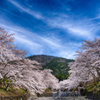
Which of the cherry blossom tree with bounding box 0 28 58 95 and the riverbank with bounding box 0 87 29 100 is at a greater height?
the cherry blossom tree with bounding box 0 28 58 95

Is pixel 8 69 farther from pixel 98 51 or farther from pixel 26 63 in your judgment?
pixel 98 51

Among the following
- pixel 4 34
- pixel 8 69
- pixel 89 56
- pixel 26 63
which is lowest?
pixel 8 69

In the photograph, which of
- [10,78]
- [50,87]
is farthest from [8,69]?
[50,87]

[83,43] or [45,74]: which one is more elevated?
[83,43]

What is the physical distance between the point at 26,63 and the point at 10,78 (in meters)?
2.80

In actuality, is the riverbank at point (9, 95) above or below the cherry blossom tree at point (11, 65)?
below

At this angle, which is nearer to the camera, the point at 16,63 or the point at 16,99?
the point at 16,99

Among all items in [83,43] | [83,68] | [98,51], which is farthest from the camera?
[83,43]

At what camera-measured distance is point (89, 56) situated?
15828mm

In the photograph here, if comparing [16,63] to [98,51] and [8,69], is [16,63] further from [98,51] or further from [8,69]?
[98,51]

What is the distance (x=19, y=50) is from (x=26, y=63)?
196 centimetres

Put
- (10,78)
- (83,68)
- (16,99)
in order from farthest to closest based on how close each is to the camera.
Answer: (83,68) → (10,78) → (16,99)

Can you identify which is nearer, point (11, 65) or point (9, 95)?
point (9, 95)

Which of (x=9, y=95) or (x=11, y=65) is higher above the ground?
(x=11, y=65)
